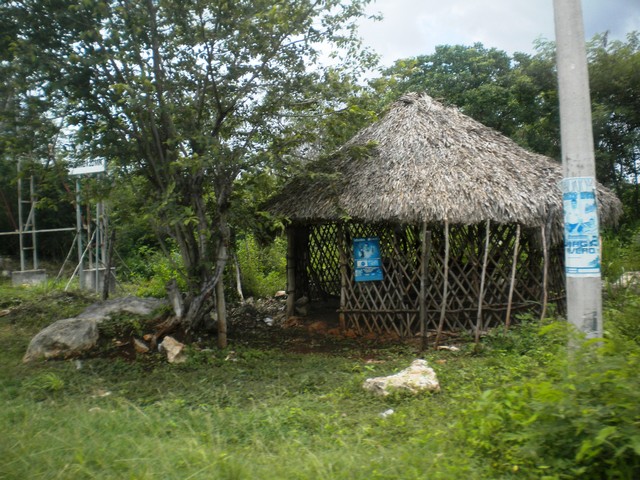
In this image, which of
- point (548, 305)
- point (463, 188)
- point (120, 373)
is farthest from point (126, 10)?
point (548, 305)

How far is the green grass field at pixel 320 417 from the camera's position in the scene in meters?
2.97

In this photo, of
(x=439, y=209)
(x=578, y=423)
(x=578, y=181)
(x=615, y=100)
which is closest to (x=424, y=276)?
(x=439, y=209)

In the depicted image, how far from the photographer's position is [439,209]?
283 inches

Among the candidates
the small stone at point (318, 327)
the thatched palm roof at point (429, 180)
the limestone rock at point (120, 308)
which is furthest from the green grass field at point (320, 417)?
the small stone at point (318, 327)

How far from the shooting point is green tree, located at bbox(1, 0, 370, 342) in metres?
6.45

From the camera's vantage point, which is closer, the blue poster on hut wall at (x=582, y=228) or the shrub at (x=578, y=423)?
the shrub at (x=578, y=423)

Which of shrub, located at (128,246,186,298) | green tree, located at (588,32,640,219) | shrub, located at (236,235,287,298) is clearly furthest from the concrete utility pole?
green tree, located at (588,32,640,219)

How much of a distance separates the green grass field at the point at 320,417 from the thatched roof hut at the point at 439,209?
1304 millimetres

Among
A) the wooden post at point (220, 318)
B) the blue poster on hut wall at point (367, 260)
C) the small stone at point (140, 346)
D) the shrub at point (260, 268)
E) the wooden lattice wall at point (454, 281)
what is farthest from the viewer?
the shrub at point (260, 268)

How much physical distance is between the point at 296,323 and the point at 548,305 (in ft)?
12.8

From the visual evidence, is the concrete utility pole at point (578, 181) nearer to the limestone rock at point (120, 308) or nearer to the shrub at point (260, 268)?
the limestone rock at point (120, 308)

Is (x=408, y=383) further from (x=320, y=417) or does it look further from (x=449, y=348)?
(x=449, y=348)

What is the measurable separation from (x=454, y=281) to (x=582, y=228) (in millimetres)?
4151

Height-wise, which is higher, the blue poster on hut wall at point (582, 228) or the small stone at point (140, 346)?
the blue poster on hut wall at point (582, 228)
